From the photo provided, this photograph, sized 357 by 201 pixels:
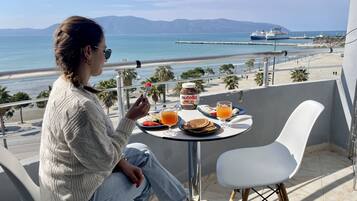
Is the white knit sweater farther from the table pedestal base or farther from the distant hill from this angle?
the distant hill

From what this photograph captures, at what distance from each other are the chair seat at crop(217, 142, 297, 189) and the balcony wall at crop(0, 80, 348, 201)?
2.24 ft

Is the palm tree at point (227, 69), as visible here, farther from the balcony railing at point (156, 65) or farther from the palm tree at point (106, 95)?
the palm tree at point (106, 95)

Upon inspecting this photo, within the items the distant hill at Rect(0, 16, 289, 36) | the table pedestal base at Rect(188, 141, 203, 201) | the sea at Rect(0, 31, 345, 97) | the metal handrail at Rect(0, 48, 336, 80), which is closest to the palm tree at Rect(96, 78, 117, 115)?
the sea at Rect(0, 31, 345, 97)

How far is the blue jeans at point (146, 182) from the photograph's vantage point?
4.15 ft

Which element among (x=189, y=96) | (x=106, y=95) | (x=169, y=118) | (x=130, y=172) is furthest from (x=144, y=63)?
(x=106, y=95)

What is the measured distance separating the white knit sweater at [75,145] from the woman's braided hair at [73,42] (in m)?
0.05

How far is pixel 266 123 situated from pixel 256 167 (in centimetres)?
130

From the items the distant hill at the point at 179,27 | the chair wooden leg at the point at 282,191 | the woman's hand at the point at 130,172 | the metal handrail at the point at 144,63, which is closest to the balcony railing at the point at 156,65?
the metal handrail at the point at 144,63

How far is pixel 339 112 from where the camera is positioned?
10.6 ft

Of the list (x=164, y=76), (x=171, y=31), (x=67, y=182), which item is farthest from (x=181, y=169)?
(x=171, y=31)

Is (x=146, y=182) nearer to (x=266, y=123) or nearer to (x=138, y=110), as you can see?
(x=138, y=110)

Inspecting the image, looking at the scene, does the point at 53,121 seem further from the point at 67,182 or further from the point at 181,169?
the point at 181,169

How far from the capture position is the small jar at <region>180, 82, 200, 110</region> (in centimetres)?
186

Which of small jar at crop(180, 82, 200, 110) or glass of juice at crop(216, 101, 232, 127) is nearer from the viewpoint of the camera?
glass of juice at crop(216, 101, 232, 127)
